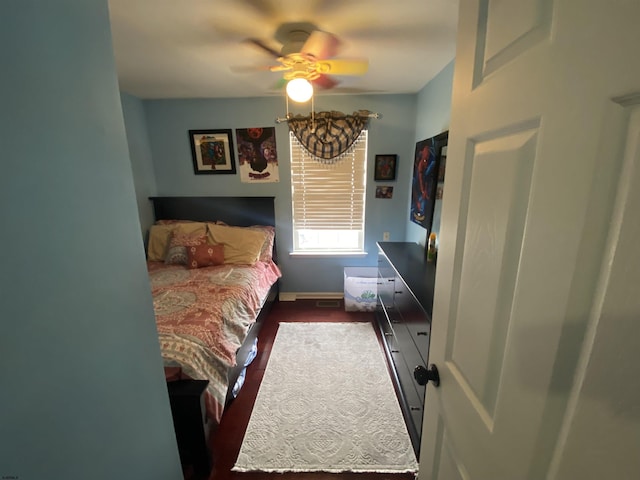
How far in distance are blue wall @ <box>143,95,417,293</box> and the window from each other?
0.30ft

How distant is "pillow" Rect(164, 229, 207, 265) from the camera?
274 cm

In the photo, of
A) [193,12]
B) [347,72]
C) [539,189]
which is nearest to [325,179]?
[347,72]

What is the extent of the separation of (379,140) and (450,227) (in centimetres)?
249

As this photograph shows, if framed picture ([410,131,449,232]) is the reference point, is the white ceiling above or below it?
above

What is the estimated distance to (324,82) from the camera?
2426 millimetres

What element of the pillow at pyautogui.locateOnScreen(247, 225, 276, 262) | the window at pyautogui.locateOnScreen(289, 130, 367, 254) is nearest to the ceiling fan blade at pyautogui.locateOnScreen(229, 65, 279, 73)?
the window at pyautogui.locateOnScreen(289, 130, 367, 254)

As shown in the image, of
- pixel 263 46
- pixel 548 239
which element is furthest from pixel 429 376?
pixel 263 46

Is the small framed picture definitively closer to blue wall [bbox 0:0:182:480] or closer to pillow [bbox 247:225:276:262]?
pillow [bbox 247:225:276:262]

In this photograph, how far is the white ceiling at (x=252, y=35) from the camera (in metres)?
1.31

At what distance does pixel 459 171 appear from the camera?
Result: 700mm

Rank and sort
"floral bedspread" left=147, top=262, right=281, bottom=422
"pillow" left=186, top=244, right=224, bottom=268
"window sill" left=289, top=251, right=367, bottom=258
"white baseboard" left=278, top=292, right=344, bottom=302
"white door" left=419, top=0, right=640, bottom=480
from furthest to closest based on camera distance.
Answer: "white baseboard" left=278, top=292, right=344, bottom=302 → "window sill" left=289, top=251, right=367, bottom=258 → "pillow" left=186, top=244, right=224, bottom=268 → "floral bedspread" left=147, top=262, right=281, bottom=422 → "white door" left=419, top=0, right=640, bottom=480

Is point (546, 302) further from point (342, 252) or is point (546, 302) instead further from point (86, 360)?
point (342, 252)

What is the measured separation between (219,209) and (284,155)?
40.0 inches

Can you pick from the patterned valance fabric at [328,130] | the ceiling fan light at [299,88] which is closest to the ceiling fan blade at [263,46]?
the ceiling fan light at [299,88]
